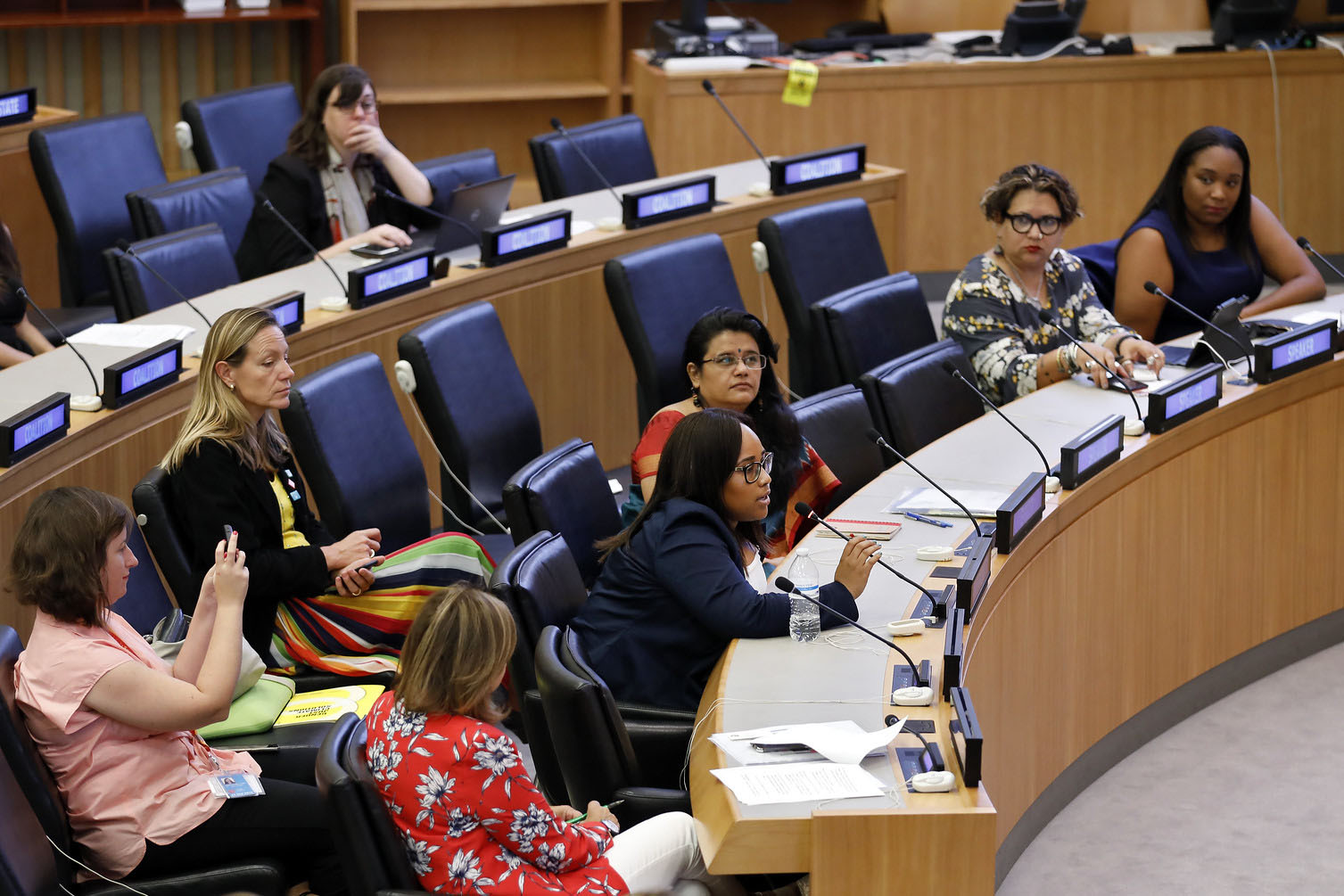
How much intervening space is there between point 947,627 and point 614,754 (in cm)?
48

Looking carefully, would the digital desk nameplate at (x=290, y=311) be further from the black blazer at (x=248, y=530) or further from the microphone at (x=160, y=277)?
the black blazer at (x=248, y=530)

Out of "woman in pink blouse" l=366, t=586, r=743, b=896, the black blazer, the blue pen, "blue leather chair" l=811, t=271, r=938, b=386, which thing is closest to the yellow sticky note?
"blue leather chair" l=811, t=271, r=938, b=386

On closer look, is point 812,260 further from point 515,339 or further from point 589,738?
point 589,738

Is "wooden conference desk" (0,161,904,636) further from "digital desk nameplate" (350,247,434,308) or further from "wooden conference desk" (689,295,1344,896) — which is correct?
"wooden conference desk" (689,295,1344,896)

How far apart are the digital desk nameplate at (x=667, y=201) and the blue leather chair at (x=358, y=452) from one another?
1345 millimetres

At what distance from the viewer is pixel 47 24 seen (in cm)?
573

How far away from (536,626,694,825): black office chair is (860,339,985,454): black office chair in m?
1.19

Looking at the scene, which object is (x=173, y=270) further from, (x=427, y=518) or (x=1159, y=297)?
(x=1159, y=297)

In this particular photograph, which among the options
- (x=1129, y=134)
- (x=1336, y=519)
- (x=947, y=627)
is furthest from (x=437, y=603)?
(x=1129, y=134)

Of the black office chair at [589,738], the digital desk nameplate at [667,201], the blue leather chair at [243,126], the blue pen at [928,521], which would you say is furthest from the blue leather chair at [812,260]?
the black office chair at [589,738]

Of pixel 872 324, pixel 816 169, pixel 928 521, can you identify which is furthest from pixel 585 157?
pixel 928 521

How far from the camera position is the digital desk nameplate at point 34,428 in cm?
255

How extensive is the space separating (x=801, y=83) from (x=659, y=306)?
2207mm

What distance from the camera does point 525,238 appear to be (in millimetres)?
3893
